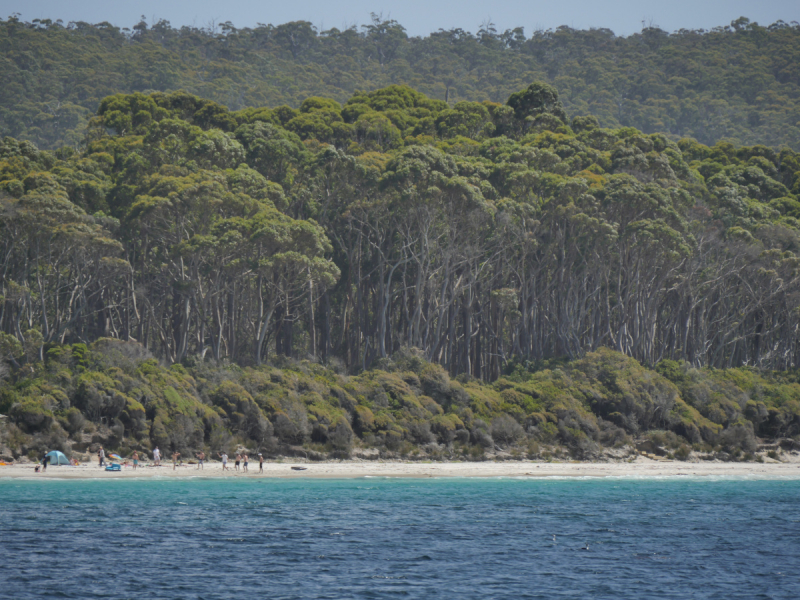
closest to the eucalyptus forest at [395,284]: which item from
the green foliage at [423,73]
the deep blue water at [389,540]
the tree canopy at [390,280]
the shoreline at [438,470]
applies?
the tree canopy at [390,280]

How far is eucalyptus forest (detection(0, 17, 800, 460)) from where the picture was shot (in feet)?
123

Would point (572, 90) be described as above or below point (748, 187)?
above

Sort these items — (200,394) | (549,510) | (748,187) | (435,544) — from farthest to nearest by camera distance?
(748,187)
(200,394)
(549,510)
(435,544)

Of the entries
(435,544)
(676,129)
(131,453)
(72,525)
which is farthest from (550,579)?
(676,129)

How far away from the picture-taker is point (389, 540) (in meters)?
22.4

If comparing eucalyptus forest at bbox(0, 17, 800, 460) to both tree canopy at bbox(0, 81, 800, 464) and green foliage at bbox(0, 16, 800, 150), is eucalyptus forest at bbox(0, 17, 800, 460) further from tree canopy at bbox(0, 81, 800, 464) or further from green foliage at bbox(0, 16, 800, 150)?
green foliage at bbox(0, 16, 800, 150)

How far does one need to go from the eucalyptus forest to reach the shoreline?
1285 millimetres

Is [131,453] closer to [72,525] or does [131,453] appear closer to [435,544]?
[72,525]

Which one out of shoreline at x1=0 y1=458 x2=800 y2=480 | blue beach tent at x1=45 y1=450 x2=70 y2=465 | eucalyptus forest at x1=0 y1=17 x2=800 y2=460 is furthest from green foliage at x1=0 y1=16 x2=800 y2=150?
blue beach tent at x1=45 y1=450 x2=70 y2=465

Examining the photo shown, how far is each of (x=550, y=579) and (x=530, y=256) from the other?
115 ft

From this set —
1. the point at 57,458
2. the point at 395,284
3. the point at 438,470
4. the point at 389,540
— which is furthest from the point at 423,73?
the point at 389,540

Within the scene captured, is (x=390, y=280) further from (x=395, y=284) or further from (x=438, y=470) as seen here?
(x=438, y=470)

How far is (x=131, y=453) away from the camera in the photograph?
3278 cm

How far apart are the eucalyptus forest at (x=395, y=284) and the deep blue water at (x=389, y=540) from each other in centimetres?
577
